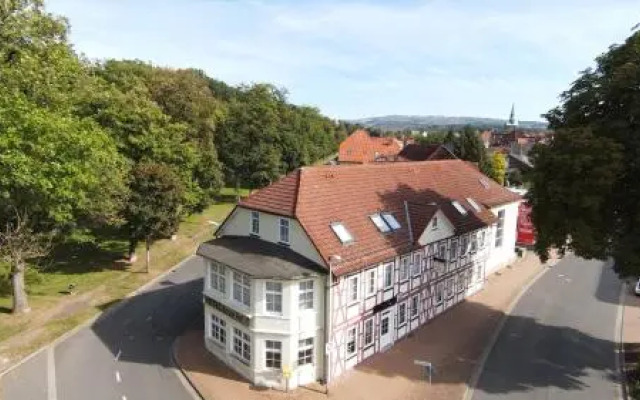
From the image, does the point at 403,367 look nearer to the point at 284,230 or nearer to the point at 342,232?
the point at 342,232

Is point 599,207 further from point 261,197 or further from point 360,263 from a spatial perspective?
point 261,197

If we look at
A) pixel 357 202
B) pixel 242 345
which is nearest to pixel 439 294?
pixel 357 202

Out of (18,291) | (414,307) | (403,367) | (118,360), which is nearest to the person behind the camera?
(403,367)

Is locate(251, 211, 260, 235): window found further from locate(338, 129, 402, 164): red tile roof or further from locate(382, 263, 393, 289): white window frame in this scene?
locate(338, 129, 402, 164): red tile roof

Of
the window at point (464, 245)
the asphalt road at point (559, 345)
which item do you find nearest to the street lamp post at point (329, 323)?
the asphalt road at point (559, 345)

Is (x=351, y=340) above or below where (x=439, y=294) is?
below

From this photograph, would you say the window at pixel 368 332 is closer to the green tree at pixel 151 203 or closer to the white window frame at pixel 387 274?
the white window frame at pixel 387 274

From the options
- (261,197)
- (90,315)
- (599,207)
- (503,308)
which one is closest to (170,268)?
(90,315)
